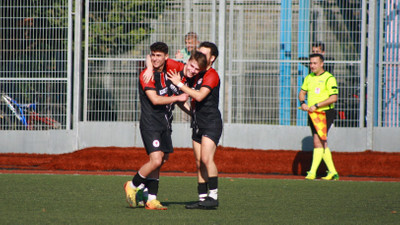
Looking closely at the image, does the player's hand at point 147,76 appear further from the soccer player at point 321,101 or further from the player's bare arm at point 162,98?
the soccer player at point 321,101

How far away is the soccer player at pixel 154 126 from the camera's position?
720 centimetres

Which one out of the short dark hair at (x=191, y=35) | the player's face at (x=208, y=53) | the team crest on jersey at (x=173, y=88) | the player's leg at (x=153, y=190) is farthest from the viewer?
the short dark hair at (x=191, y=35)

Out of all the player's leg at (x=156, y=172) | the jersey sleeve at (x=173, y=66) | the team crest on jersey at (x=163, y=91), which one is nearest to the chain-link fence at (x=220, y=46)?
the jersey sleeve at (x=173, y=66)

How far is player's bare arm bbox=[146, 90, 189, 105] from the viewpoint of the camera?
7.12 m

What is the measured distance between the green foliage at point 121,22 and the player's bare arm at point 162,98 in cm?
621

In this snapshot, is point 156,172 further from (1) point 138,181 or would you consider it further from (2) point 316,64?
(2) point 316,64

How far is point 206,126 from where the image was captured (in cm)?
738

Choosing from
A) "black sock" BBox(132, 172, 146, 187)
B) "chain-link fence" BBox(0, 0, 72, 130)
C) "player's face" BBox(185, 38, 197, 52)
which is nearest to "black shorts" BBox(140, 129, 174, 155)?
"black sock" BBox(132, 172, 146, 187)

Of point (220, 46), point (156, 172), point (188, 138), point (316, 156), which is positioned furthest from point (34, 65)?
point (156, 172)

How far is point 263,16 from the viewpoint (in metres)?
13.2

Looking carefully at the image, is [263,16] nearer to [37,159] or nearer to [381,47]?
[381,47]

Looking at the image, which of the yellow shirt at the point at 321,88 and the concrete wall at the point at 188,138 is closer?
the yellow shirt at the point at 321,88

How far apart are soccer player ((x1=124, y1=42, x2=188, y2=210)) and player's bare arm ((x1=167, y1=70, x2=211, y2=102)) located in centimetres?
8

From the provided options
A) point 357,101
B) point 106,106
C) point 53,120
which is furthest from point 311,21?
point 53,120
